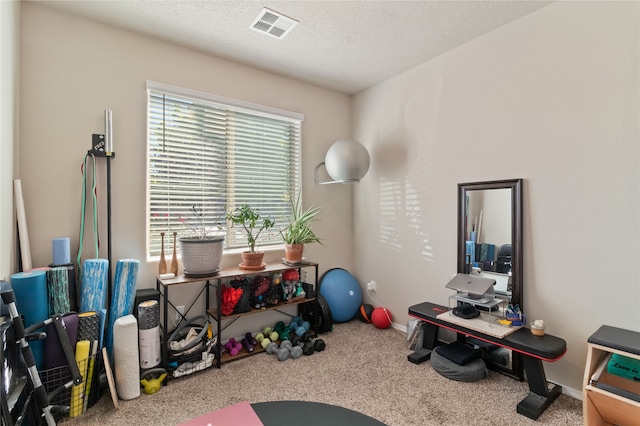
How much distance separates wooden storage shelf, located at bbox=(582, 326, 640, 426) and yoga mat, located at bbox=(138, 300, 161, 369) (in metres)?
2.74

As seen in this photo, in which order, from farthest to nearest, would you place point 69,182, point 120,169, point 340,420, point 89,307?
point 120,169
point 69,182
point 89,307
point 340,420

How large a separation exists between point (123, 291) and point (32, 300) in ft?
1.70

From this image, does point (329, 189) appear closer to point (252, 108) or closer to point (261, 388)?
point (252, 108)

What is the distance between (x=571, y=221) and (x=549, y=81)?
1041 millimetres

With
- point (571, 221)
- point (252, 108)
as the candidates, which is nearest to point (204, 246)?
point (252, 108)

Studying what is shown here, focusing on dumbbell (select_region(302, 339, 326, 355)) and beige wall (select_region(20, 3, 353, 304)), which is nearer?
beige wall (select_region(20, 3, 353, 304))

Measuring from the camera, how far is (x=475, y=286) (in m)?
2.42

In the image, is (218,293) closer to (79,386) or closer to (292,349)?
(292,349)

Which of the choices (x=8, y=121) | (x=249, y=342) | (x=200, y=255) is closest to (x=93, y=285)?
(x=200, y=255)

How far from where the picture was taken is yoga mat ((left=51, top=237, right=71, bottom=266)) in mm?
2164

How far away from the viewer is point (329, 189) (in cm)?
380

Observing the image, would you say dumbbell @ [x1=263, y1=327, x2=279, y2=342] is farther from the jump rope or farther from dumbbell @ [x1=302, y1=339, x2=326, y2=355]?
the jump rope

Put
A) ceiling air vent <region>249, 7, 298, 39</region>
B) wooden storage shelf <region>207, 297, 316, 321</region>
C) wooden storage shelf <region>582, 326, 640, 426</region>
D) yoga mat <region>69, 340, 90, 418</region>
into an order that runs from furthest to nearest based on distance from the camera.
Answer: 1. wooden storage shelf <region>207, 297, 316, 321</region>
2. ceiling air vent <region>249, 7, 298, 39</region>
3. yoga mat <region>69, 340, 90, 418</region>
4. wooden storage shelf <region>582, 326, 640, 426</region>

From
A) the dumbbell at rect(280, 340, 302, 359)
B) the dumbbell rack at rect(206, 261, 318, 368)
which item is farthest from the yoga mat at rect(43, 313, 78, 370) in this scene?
the dumbbell at rect(280, 340, 302, 359)
